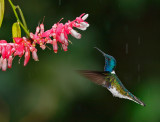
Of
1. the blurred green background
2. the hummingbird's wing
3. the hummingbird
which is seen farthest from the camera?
the blurred green background

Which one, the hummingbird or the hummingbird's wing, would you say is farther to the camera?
the hummingbird

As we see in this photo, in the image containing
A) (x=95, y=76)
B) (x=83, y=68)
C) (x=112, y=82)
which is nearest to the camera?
(x=95, y=76)

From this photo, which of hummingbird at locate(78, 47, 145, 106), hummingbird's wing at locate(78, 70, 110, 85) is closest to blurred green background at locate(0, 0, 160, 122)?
hummingbird at locate(78, 47, 145, 106)

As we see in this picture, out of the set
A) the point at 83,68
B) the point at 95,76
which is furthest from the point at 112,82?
the point at 83,68

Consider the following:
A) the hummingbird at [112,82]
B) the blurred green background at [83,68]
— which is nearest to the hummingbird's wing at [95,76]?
the hummingbird at [112,82]

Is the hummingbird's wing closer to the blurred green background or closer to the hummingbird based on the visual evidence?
the hummingbird

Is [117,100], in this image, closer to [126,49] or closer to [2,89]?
[126,49]

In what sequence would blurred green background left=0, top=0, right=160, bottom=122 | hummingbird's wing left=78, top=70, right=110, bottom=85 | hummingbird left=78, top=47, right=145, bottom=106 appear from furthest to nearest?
blurred green background left=0, top=0, right=160, bottom=122 < hummingbird left=78, top=47, right=145, bottom=106 < hummingbird's wing left=78, top=70, right=110, bottom=85

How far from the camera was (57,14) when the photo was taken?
452cm

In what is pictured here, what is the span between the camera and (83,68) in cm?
430

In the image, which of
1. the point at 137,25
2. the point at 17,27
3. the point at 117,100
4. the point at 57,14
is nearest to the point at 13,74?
the point at 57,14

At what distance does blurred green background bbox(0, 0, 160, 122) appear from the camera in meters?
4.30

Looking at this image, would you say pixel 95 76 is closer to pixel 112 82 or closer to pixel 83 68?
pixel 112 82

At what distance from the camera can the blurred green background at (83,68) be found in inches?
169
